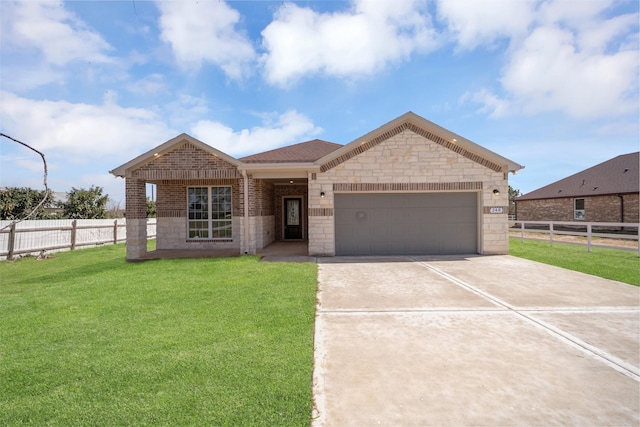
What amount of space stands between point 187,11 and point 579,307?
33.9ft

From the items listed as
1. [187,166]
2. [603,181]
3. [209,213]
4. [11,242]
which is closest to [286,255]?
[209,213]

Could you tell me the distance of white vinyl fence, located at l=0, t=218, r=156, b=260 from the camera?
37.9 feet

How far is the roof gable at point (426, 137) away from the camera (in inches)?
430

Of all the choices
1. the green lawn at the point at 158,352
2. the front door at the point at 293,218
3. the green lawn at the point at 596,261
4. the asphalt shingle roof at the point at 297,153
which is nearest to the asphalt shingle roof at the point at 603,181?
the green lawn at the point at 596,261

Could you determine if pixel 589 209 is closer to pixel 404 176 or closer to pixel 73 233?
pixel 404 176

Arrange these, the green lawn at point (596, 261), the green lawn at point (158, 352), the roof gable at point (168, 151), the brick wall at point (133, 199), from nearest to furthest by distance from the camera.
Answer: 1. the green lawn at point (158, 352)
2. the green lawn at point (596, 261)
3. the roof gable at point (168, 151)
4. the brick wall at point (133, 199)

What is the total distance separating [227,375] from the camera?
3.14 m

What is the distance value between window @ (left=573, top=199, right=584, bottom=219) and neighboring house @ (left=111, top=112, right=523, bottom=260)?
18.2 meters

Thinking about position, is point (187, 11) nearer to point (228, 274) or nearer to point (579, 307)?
point (228, 274)

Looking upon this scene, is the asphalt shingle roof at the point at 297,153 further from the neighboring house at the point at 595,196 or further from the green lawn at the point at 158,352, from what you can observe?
the neighboring house at the point at 595,196

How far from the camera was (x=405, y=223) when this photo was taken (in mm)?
11469

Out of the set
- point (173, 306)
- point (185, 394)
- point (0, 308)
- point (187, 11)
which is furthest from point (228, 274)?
point (187, 11)

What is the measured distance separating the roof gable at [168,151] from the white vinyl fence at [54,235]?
12.4ft

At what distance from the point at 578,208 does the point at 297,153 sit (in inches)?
942
